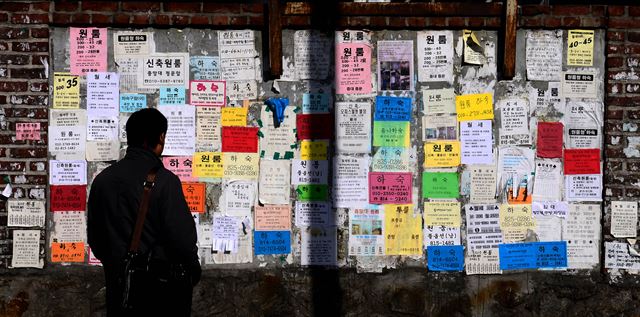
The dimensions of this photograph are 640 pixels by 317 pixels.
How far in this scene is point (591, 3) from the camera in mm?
7090

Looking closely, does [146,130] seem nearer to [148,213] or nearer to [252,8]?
[148,213]

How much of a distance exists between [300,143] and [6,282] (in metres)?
2.48

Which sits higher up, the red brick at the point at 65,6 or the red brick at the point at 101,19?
the red brick at the point at 65,6

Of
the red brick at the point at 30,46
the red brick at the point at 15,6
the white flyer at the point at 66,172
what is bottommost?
the white flyer at the point at 66,172

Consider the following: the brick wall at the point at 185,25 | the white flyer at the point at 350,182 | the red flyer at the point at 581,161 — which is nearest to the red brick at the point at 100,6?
the brick wall at the point at 185,25

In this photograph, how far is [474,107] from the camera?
670 cm

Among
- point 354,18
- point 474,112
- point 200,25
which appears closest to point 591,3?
point 474,112

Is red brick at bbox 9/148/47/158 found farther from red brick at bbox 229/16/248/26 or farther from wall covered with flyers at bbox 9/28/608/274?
red brick at bbox 229/16/248/26

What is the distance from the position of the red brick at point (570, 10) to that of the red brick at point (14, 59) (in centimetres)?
411

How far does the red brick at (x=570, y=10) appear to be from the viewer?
670 cm

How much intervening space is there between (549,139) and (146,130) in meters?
3.49

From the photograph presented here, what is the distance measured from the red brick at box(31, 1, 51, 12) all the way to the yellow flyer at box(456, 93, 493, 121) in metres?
3.24

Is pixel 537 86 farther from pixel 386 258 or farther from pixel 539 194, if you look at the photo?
pixel 386 258

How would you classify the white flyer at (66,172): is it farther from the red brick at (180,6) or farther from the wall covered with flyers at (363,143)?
the red brick at (180,6)
